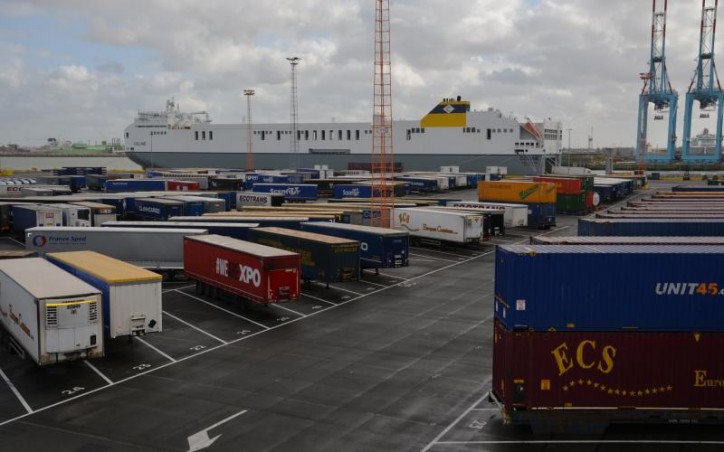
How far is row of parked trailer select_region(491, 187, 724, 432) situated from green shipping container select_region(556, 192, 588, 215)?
61989 mm

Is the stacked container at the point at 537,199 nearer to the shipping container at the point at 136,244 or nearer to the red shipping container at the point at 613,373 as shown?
the shipping container at the point at 136,244

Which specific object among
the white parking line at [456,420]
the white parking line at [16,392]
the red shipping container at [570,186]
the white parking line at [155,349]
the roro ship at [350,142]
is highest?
the roro ship at [350,142]

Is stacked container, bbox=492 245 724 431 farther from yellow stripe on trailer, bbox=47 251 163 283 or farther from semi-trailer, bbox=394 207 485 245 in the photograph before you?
semi-trailer, bbox=394 207 485 245

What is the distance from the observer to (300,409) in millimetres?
18641

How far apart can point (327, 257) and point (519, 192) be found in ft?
121

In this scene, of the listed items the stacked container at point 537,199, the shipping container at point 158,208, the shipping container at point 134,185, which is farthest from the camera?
the shipping container at point 134,185

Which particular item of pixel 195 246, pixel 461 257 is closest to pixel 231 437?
pixel 195 246

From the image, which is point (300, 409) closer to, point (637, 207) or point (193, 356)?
point (193, 356)

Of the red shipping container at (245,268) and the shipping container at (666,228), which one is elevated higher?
the shipping container at (666,228)

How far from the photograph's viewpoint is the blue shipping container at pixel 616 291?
54.7 ft

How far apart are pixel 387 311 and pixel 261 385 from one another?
36.7ft

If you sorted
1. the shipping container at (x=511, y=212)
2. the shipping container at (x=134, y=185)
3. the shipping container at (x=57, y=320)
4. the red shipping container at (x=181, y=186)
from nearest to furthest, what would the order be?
the shipping container at (x=57, y=320) → the shipping container at (x=511, y=212) → the shipping container at (x=134, y=185) → the red shipping container at (x=181, y=186)

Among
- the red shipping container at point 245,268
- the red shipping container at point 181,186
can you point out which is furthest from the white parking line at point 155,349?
the red shipping container at point 181,186

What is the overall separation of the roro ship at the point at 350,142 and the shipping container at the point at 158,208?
2933 inches
